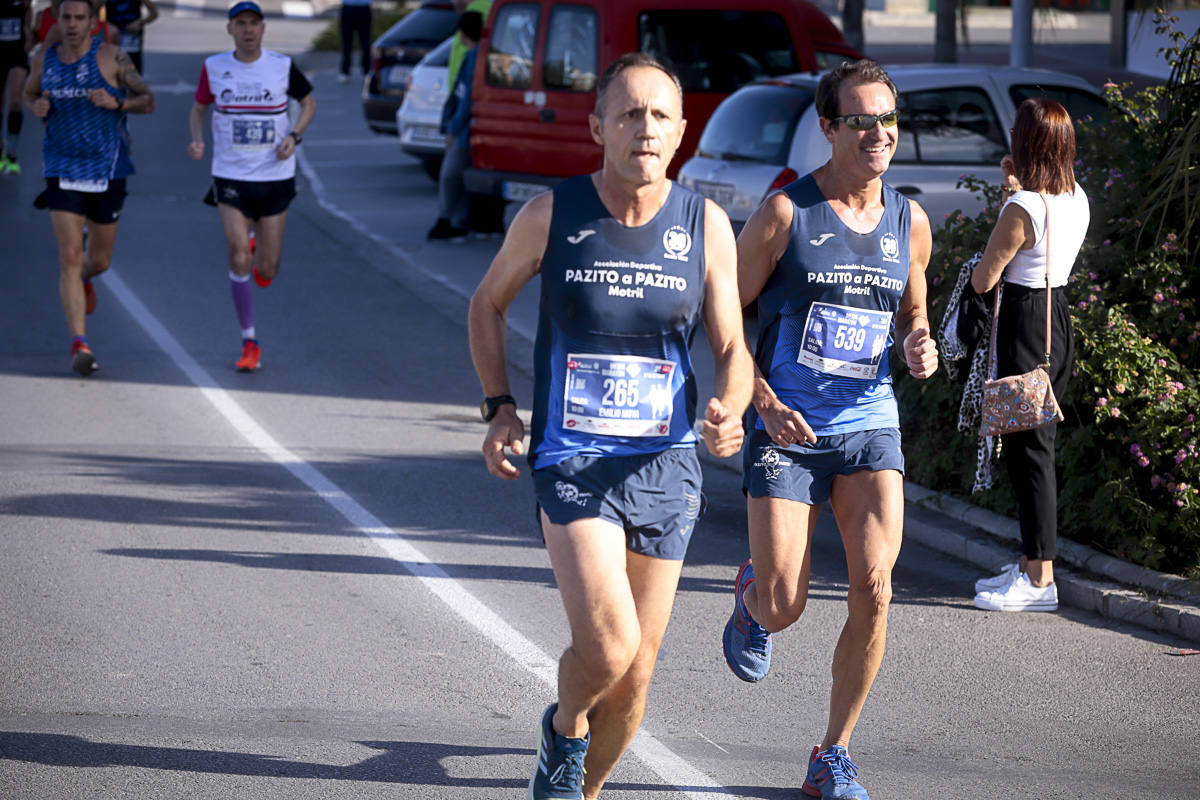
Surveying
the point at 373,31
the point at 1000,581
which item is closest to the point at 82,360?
the point at 1000,581

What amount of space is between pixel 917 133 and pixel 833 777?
697 centimetres

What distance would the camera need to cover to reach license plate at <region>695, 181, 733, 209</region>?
35.1ft

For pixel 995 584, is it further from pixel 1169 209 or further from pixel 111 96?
pixel 111 96

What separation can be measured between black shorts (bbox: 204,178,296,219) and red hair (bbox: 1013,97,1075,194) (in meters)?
5.21

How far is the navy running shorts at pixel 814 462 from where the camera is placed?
4559 millimetres

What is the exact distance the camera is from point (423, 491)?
7.82 metres

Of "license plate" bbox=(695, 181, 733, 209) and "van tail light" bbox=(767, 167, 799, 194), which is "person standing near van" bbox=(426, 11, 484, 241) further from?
"van tail light" bbox=(767, 167, 799, 194)

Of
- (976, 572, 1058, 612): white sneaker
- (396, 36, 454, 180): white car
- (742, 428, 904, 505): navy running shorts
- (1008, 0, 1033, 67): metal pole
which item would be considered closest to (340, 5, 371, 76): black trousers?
(396, 36, 454, 180): white car

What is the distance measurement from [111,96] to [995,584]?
6.13m

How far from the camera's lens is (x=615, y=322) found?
395cm

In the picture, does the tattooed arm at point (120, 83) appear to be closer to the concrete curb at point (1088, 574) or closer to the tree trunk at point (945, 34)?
the concrete curb at point (1088, 574)

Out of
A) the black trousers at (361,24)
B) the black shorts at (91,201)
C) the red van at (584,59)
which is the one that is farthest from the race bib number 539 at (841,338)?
the black trousers at (361,24)

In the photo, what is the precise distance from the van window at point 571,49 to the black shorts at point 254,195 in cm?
421

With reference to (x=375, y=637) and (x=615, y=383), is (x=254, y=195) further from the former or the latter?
(x=615, y=383)
